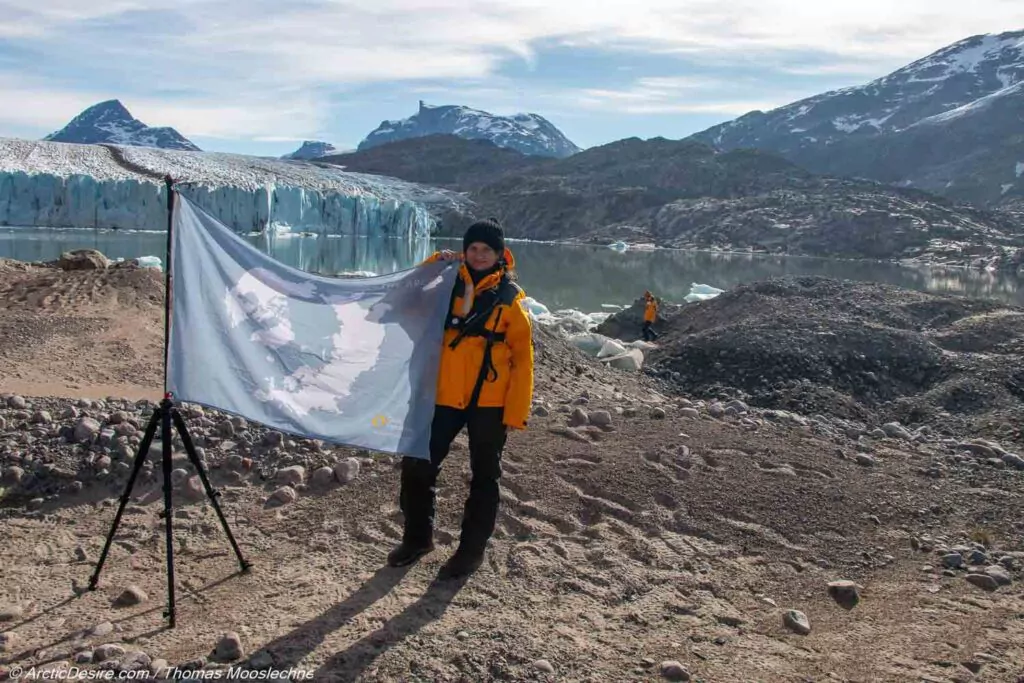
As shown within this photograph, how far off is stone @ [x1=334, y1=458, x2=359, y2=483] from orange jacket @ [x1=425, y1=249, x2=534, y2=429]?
60.2 inches

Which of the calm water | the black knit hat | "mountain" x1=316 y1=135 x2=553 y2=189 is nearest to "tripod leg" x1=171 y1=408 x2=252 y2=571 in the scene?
the black knit hat

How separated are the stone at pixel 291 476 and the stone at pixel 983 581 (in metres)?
4.01

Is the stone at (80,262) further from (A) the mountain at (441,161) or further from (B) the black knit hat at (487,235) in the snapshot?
(A) the mountain at (441,161)

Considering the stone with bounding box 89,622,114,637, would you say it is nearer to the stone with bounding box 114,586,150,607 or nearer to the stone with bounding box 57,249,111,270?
the stone with bounding box 114,586,150,607

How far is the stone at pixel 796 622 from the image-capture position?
13.1 ft

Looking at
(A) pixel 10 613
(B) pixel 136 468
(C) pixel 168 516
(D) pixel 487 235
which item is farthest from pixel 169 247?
(A) pixel 10 613

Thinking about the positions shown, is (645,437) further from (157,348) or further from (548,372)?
(157,348)

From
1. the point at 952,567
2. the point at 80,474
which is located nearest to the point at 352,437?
the point at 80,474

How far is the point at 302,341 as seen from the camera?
397 cm

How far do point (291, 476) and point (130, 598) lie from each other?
5.04 feet

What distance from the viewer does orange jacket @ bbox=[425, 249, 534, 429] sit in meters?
3.93

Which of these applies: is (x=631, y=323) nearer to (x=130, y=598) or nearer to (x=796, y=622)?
(x=796, y=622)

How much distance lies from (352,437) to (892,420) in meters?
8.91

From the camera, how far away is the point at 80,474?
515 centimetres
